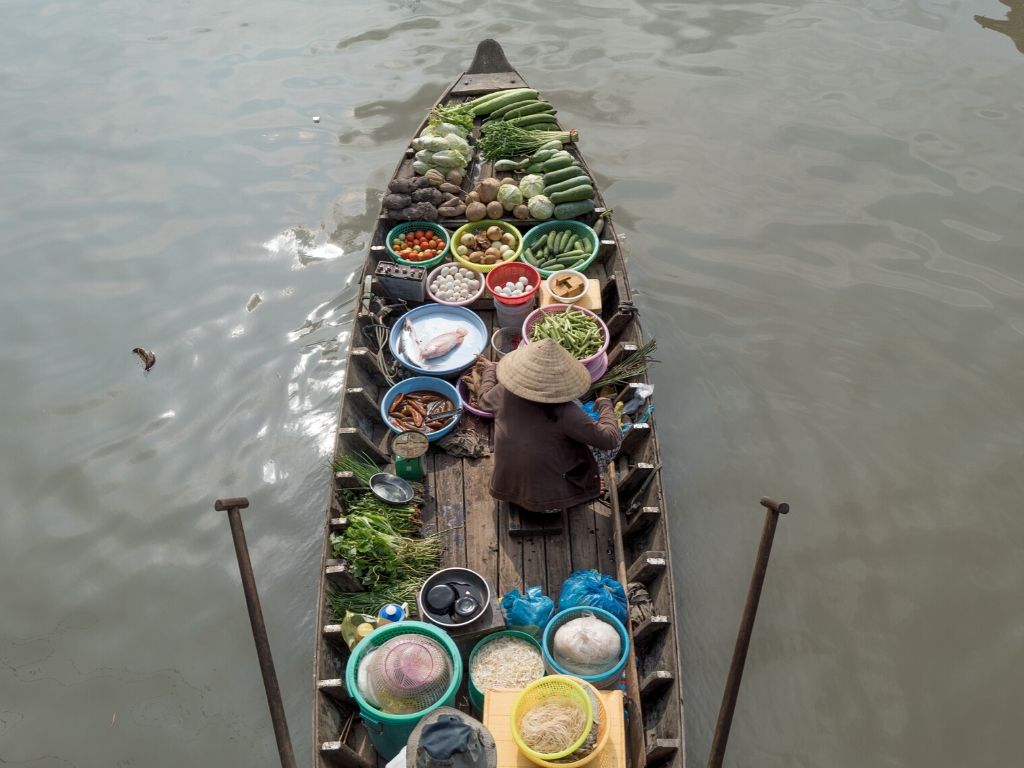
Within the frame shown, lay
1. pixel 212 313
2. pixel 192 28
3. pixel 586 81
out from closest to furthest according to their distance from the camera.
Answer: pixel 212 313 → pixel 586 81 → pixel 192 28

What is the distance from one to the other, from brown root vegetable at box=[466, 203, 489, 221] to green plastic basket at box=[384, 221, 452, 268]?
263mm

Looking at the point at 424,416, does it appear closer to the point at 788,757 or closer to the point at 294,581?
the point at 294,581

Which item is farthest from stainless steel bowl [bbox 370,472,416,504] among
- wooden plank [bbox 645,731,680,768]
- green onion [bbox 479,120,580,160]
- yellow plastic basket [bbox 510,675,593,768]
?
green onion [bbox 479,120,580,160]

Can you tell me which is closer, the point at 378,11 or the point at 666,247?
the point at 666,247

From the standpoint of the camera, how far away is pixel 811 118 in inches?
373

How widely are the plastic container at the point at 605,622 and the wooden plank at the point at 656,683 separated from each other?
14 cm

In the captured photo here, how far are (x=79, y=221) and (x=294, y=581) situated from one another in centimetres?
566

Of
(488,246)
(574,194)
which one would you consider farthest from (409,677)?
(574,194)

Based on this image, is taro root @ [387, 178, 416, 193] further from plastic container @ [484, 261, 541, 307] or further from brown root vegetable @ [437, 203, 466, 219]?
plastic container @ [484, 261, 541, 307]

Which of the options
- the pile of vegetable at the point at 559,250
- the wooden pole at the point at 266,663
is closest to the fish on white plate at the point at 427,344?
the pile of vegetable at the point at 559,250

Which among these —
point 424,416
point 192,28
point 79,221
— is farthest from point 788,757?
point 192,28

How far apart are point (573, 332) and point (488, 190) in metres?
2.04

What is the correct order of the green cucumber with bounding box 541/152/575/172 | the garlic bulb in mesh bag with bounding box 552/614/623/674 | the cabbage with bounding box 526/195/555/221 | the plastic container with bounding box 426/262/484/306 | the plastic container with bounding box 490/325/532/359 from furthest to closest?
the green cucumber with bounding box 541/152/575/172
the cabbage with bounding box 526/195/555/221
the plastic container with bounding box 426/262/484/306
the plastic container with bounding box 490/325/532/359
the garlic bulb in mesh bag with bounding box 552/614/623/674

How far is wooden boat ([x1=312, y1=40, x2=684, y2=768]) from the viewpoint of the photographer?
3596 mm
